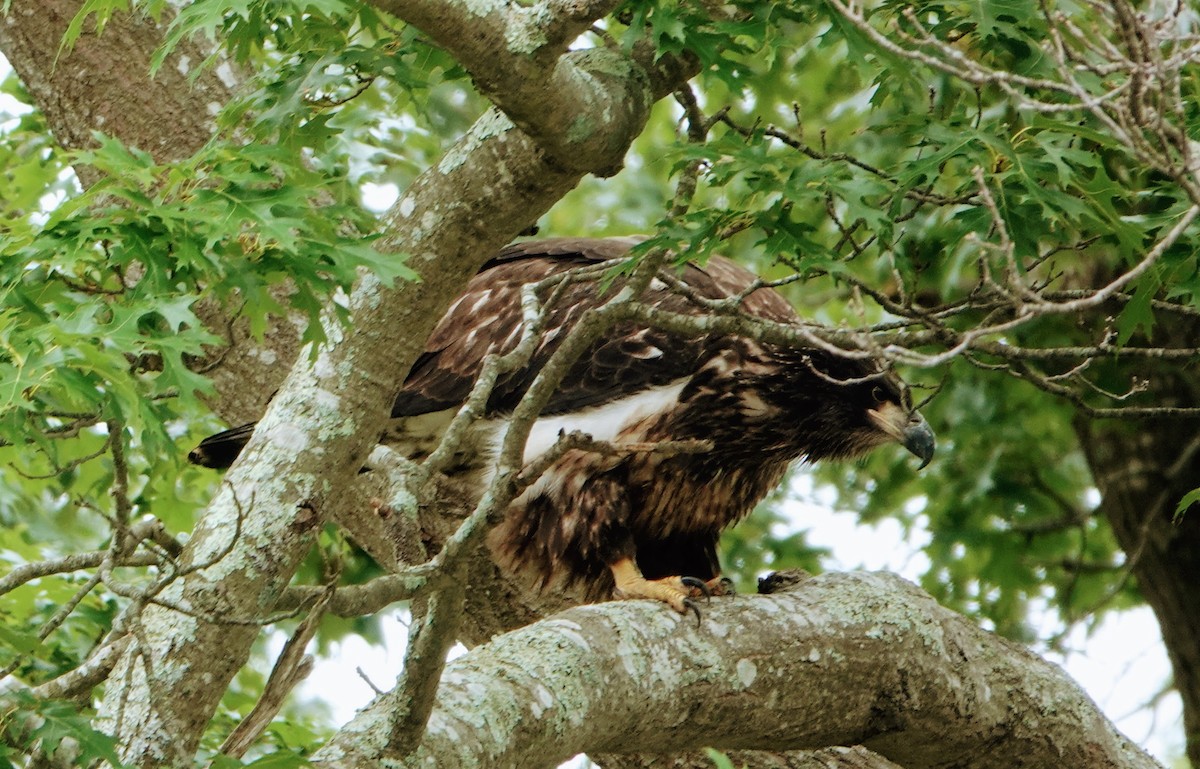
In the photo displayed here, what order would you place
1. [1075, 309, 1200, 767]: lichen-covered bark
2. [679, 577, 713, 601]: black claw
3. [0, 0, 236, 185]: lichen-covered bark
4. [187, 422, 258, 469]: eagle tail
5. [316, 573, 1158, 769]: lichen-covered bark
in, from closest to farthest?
[316, 573, 1158, 769]: lichen-covered bark
[679, 577, 713, 601]: black claw
[187, 422, 258, 469]: eagle tail
[0, 0, 236, 185]: lichen-covered bark
[1075, 309, 1200, 767]: lichen-covered bark

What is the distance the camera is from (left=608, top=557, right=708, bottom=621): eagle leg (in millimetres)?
3646

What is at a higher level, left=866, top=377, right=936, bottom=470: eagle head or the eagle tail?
left=866, top=377, right=936, bottom=470: eagle head

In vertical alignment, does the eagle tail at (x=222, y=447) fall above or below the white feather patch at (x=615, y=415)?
below

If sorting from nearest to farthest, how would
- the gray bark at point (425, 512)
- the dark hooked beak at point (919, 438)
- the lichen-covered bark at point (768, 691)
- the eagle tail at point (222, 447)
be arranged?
the gray bark at point (425, 512) < the lichen-covered bark at point (768, 691) < the eagle tail at point (222, 447) < the dark hooked beak at point (919, 438)

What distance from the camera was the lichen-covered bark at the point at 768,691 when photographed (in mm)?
2920

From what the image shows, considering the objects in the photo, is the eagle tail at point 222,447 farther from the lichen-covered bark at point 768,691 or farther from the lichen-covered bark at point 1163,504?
the lichen-covered bark at point 1163,504

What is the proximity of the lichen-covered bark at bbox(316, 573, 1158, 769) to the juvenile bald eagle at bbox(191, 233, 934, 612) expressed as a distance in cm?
Result: 63

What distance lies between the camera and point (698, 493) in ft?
14.4

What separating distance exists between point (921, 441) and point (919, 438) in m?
0.01

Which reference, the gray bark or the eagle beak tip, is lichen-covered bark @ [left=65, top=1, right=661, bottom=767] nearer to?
the gray bark

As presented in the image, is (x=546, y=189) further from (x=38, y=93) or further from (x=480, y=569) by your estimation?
(x=38, y=93)

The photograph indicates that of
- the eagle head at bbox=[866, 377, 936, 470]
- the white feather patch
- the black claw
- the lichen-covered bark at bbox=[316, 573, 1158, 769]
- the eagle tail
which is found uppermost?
the eagle head at bbox=[866, 377, 936, 470]

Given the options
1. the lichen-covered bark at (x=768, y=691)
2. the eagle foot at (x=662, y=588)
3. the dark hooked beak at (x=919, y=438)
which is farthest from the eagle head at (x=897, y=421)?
the eagle foot at (x=662, y=588)

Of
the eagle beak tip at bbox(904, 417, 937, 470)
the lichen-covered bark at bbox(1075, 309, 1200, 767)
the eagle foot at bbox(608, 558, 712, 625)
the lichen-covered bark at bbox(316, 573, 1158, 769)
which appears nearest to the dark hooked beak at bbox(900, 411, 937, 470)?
the eagle beak tip at bbox(904, 417, 937, 470)
